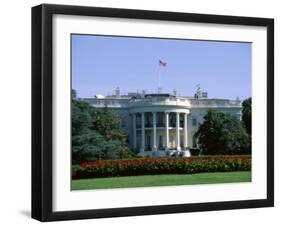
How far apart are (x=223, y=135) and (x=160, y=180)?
1.30 m

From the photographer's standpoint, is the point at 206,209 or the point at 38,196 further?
the point at 206,209

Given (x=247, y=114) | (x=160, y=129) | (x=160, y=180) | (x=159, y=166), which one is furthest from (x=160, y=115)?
(x=247, y=114)

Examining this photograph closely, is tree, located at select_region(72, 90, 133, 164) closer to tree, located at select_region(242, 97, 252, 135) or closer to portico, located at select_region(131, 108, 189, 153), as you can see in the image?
portico, located at select_region(131, 108, 189, 153)

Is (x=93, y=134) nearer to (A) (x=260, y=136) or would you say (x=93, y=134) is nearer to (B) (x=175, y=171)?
(B) (x=175, y=171)

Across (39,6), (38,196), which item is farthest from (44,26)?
(38,196)

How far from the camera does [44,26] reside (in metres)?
9.20

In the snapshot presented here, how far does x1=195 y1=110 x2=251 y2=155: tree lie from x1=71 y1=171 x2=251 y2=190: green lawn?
14.3 inches

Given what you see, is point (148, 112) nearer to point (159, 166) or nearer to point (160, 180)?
point (159, 166)

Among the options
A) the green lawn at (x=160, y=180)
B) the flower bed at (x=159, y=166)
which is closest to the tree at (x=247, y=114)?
the flower bed at (x=159, y=166)

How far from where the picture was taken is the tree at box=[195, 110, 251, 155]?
10766 mm

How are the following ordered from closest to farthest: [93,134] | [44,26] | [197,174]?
[44,26] < [93,134] < [197,174]

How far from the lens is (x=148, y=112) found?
10.3 metres

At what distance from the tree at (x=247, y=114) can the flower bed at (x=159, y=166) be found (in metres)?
0.47

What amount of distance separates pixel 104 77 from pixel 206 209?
7.99ft
